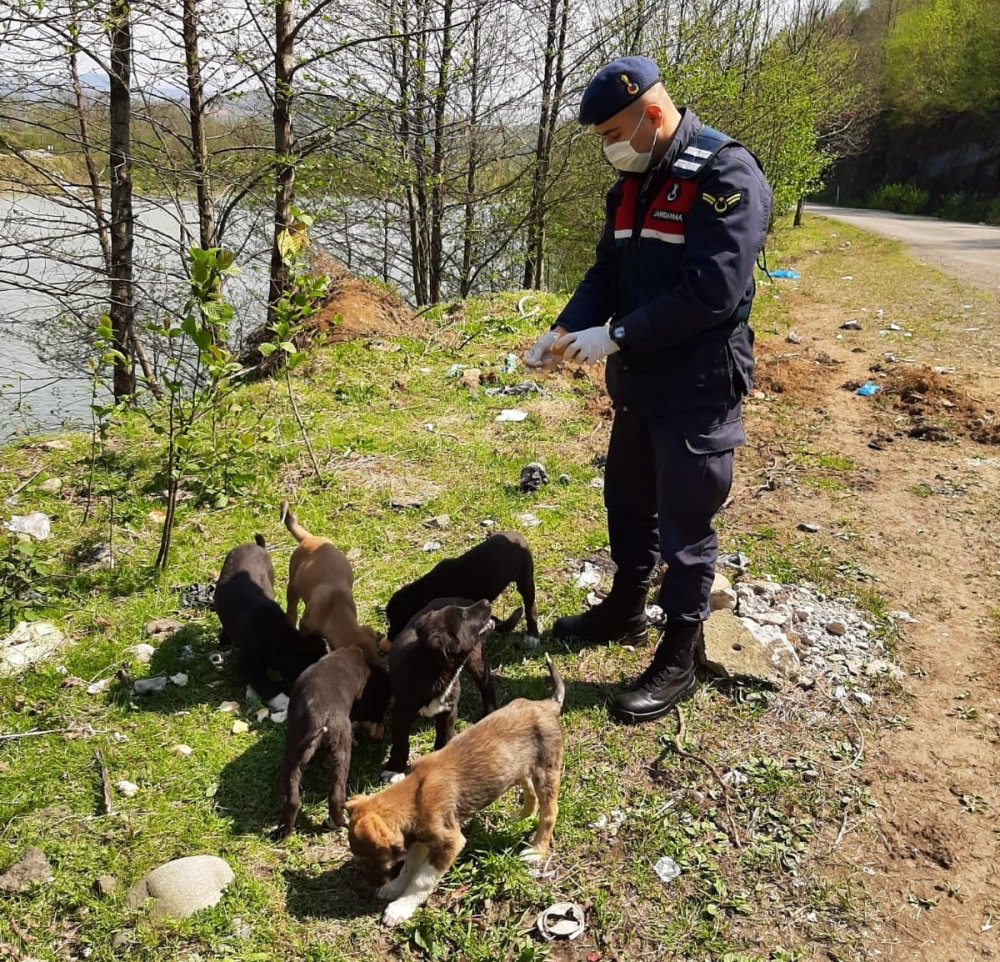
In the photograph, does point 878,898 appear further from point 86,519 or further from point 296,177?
point 296,177

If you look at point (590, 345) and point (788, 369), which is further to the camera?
point (788, 369)

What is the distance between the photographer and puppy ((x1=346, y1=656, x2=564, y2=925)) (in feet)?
9.12

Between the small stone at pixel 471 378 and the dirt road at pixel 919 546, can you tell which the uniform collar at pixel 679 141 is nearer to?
the dirt road at pixel 919 546

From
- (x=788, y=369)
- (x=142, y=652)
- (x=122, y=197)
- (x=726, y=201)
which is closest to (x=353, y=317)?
(x=122, y=197)

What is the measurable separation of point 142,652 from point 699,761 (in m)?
3.04

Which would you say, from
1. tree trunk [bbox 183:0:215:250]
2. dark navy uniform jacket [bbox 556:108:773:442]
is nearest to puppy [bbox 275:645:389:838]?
dark navy uniform jacket [bbox 556:108:773:442]

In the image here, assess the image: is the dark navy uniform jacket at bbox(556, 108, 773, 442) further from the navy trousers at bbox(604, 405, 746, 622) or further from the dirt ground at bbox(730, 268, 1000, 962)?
the dirt ground at bbox(730, 268, 1000, 962)

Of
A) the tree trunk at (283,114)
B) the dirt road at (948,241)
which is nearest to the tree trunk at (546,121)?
the tree trunk at (283,114)

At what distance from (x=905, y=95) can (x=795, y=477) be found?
45167 millimetres

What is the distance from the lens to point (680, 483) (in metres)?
3.51

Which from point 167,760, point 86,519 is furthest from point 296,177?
point 167,760

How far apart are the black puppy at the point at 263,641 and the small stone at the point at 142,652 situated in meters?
0.43

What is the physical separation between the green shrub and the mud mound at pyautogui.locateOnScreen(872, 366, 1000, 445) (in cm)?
3633

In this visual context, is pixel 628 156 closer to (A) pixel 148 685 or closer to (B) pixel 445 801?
(B) pixel 445 801
